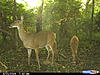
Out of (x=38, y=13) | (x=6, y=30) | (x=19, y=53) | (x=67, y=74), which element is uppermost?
(x=38, y=13)

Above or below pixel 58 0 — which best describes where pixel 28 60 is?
below

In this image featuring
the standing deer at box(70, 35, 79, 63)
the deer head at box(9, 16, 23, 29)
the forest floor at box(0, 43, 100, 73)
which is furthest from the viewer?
the standing deer at box(70, 35, 79, 63)

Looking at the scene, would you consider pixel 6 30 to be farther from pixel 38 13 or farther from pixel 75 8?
pixel 75 8

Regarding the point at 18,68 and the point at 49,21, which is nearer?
the point at 18,68

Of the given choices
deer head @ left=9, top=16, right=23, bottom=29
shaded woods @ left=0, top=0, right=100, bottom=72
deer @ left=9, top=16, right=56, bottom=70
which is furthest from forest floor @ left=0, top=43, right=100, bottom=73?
deer head @ left=9, top=16, right=23, bottom=29

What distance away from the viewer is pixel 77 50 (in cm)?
452

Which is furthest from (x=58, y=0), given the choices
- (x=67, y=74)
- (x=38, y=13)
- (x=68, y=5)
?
(x=67, y=74)

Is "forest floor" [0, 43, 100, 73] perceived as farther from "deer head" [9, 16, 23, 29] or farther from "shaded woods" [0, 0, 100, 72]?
"deer head" [9, 16, 23, 29]

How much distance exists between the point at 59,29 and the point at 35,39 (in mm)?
650

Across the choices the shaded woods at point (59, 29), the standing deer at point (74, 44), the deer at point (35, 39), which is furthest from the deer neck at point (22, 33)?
the standing deer at point (74, 44)

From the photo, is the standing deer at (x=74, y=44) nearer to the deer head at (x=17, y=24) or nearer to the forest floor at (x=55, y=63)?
the forest floor at (x=55, y=63)

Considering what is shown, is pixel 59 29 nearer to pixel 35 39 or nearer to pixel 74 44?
pixel 74 44

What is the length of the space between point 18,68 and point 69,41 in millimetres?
1206

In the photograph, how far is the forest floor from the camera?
4141 millimetres
